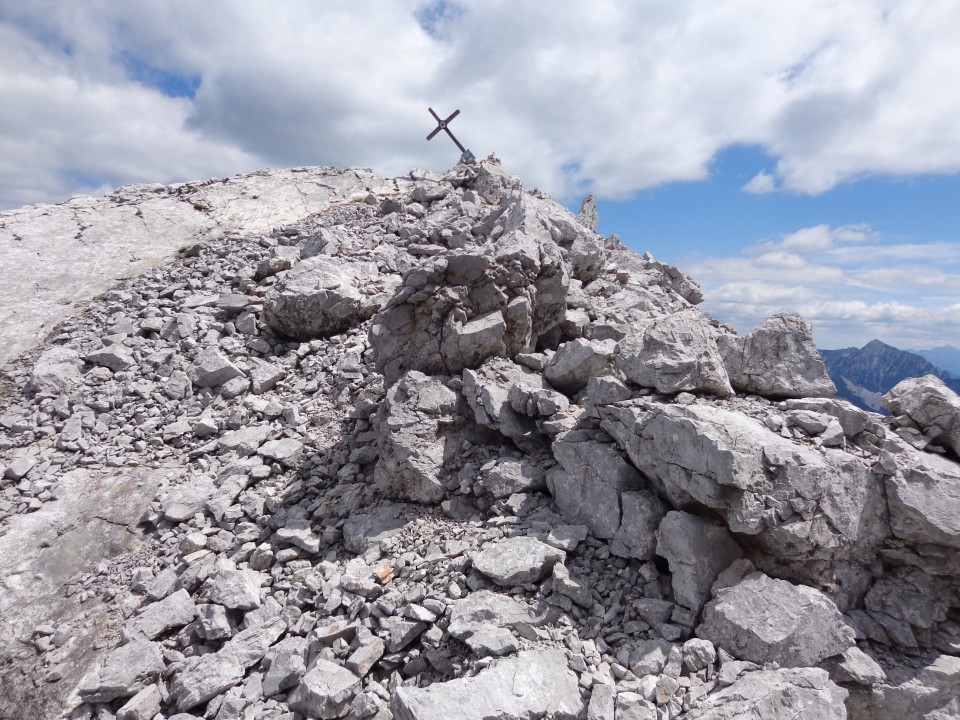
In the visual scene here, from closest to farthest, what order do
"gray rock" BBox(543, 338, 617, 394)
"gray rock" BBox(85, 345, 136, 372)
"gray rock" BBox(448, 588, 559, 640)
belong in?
"gray rock" BBox(448, 588, 559, 640), "gray rock" BBox(543, 338, 617, 394), "gray rock" BBox(85, 345, 136, 372)

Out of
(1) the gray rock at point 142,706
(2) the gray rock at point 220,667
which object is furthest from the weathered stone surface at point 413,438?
(1) the gray rock at point 142,706

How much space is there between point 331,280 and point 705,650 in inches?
528

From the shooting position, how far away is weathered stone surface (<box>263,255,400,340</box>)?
1500 cm

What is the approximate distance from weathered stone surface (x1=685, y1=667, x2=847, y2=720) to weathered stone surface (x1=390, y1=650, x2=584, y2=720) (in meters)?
1.46

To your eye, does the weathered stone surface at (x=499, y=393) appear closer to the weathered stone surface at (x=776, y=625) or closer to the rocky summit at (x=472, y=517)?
the rocky summit at (x=472, y=517)

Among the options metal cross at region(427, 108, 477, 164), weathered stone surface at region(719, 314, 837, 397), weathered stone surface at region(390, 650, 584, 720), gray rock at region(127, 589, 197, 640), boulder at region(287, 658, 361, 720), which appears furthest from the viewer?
metal cross at region(427, 108, 477, 164)

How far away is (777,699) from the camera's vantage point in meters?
5.84

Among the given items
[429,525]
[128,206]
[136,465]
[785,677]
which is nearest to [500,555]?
[429,525]

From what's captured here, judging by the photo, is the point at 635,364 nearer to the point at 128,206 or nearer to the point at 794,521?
the point at 794,521

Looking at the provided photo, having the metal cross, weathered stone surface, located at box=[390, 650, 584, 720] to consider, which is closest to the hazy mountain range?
→ the metal cross

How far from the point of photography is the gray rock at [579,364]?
10.4 m

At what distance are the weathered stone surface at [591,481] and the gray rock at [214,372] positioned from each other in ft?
30.7

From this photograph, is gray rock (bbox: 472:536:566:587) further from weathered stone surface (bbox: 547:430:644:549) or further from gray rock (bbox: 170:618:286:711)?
gray rock (bbox: 170:618:286:711)

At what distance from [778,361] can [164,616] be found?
11505mm
